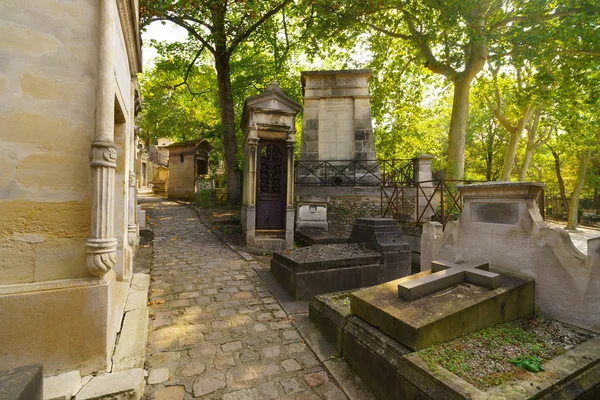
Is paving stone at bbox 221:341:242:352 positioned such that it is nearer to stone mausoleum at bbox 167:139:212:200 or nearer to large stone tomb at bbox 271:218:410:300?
large stone tomb at bbox 271:218:410:300

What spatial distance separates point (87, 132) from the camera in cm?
236

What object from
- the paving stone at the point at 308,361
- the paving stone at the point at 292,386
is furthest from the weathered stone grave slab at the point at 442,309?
the paving stone at the point at 292,386

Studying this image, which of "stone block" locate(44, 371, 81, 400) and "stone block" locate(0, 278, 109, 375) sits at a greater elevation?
"stone block" locate(0, 278, 109, 375)

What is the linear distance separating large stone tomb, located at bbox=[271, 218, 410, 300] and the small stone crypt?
2.48 feet

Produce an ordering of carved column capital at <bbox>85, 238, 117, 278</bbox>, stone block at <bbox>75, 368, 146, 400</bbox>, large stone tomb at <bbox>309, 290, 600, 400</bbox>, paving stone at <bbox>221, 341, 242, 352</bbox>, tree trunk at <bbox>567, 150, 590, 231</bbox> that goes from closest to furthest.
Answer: large stone tomb at <bbox>309, 290, 600, 400</bbox> → stone block at <bbox>75, 368, 146, 400</bbox> → carved column capital at <bbox>85, 238, 117, 278</bbox> → paving stone at <bbox>221, 341, 242, 352</bbox> → tree trunk at <bbox>567, 150, 590, 231</bbox>

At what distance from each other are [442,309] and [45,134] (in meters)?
3.75

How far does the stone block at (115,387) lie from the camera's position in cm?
206

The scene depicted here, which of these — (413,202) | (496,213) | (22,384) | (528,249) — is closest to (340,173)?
(413,202)

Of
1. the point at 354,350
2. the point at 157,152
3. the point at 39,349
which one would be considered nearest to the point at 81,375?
the point at 39,349

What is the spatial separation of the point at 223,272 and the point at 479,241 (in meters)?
4.50

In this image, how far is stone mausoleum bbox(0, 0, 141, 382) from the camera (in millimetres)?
2119

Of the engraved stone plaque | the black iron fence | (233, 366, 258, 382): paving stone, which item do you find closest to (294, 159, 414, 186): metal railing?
the black iron fence

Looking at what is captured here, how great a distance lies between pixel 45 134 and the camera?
2.23 meters

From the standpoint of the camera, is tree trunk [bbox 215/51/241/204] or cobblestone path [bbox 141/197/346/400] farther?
tree trunk [bbox 215/51/241/204]
